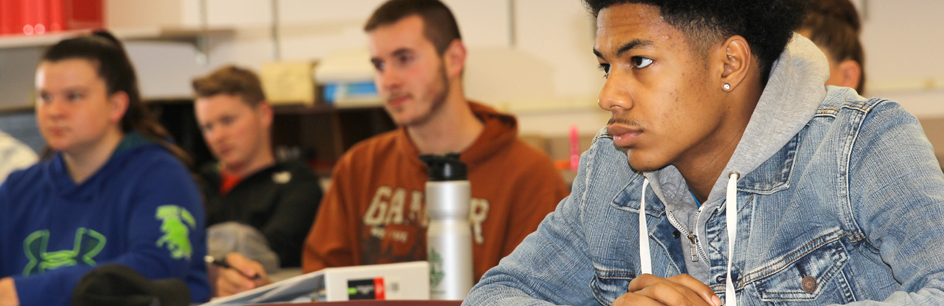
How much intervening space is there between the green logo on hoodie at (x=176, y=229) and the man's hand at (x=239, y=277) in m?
0.12

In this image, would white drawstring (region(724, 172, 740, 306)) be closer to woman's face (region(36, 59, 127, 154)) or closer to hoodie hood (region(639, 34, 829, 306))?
hoodie hood (region(639, 34, 829, 306))

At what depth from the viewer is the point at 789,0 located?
3.26ft

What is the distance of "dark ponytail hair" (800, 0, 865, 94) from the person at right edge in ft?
2.28

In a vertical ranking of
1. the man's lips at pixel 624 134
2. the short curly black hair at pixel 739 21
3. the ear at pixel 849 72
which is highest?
the short curly black hair at pixel 739 21

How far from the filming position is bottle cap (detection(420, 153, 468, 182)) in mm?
1212

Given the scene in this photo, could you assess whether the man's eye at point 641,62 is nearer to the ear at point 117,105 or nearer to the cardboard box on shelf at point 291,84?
the ear at point 117,105

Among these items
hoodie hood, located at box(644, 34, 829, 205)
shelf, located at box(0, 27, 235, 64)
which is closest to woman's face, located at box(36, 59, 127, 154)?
hoodie hood, located at box(644, 34, 829, 205)

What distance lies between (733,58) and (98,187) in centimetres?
157

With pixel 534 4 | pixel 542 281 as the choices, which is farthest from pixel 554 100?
pixel 542 281

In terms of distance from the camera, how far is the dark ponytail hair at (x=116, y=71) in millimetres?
2025

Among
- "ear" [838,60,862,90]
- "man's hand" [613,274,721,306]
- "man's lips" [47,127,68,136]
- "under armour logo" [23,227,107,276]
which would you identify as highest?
"ear" [838,60,862,90]

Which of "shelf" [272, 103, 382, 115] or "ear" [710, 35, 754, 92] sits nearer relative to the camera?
"ear" [710, 35, 754, 92]

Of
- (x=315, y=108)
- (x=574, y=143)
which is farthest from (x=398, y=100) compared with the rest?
(x=315, y=108)

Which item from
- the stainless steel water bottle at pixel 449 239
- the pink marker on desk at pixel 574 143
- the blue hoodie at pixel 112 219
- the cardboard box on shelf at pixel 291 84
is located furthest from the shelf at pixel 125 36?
the stainless steel water bottle at pixel 449 239
